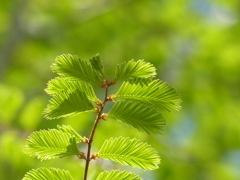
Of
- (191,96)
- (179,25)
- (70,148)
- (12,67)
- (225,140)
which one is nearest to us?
(70,148)

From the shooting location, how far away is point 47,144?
0.50 metres

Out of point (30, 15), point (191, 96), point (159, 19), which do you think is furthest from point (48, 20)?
point (191, 96)

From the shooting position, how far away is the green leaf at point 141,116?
495 millimetres

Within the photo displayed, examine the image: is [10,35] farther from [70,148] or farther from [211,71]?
[70,148]

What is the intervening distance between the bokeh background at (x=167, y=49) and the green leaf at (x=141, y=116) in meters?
2.29

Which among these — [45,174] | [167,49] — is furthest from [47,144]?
[167,49]

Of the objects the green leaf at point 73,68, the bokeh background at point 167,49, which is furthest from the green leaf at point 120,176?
the bokeh background at point 167,49

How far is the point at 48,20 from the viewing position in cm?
411

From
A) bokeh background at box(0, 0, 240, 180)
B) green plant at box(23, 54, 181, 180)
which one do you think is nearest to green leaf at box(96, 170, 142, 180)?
green plant at box(23, 54, 181, 180)

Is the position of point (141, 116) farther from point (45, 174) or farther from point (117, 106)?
point (45, 174)

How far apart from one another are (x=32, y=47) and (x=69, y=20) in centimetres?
64

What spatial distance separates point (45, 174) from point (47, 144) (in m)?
0.05

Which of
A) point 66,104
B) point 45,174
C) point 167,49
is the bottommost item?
point 45,174

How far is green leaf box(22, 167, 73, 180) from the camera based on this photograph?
0.45m
